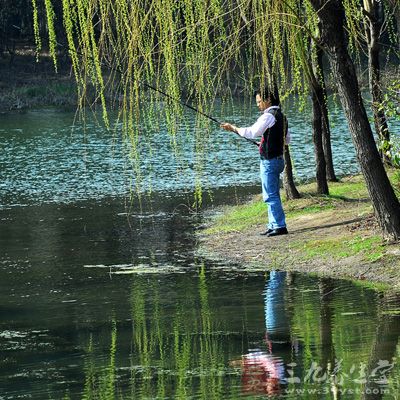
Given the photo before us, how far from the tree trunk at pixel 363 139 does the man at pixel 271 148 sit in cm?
168

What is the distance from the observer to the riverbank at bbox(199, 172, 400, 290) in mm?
11391

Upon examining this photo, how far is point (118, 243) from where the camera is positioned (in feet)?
49.4

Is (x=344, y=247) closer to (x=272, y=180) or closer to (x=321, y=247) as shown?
(x=321, y=247)

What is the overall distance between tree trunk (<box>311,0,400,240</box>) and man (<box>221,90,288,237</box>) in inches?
66.0

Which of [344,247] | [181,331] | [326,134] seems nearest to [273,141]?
[344,247]

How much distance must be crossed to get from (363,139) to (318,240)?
1.86m

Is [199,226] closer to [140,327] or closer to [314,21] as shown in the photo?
[314,21]

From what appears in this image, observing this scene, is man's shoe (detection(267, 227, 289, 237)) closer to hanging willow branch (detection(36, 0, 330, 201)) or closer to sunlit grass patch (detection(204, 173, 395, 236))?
sunlit grass patch (detection(204, 173, 395, 236))

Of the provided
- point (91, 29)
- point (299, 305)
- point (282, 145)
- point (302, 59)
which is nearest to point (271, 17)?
point (302, 59)

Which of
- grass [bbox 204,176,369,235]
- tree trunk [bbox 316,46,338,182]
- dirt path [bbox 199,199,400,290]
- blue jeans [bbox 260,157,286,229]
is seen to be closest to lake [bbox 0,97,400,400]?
dirt path [bbox 199,199,400,290]

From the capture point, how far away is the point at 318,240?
42.8ft

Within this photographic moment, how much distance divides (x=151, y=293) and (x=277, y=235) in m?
2.98

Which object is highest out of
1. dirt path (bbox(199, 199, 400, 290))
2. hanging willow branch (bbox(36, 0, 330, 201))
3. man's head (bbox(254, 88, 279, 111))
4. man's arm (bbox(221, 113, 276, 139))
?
hanging willow branch (bbox(36, 0, 330, 201))

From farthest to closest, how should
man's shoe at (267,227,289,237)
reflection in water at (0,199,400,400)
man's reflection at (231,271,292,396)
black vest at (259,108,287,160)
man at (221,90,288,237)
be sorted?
1. man's shoe at (267,227,289,237)
2. black vest at (259,108,287,160)
3. man at (221,90,288,237)
4. reflection in water at (0,199,400,400)
5. man's reflection at (231,271,292,396)
